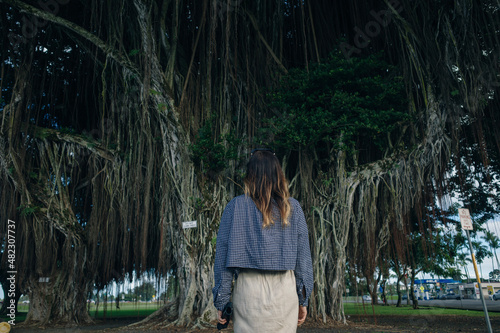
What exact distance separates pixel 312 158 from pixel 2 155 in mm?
5425

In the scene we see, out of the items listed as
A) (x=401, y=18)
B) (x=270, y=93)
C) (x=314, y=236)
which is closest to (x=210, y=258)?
(x=314, y=236)

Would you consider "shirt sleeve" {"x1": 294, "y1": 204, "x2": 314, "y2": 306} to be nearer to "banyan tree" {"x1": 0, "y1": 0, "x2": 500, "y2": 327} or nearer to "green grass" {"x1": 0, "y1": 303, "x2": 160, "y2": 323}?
"banyan tree" {"x1": 0, "y1": 0, "x2": 500, "y2": 327}

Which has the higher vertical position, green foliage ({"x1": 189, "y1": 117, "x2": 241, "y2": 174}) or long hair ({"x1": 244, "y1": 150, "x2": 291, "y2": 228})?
green foliage ({"x1": 189, "y1": 117, "x2": 241, "y2": 174})

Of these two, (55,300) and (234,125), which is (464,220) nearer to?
(234,125)

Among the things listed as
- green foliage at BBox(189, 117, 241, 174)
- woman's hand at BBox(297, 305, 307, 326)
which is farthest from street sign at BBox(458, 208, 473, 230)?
woman's hand at BBox(297, 305, 307, 326)

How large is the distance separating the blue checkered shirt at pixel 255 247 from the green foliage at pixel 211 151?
4.19 metres

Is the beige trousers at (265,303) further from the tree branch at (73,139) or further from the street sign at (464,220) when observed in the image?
the tree branch at (73,139)

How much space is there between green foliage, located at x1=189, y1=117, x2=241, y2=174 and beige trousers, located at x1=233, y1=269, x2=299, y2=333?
4.29m

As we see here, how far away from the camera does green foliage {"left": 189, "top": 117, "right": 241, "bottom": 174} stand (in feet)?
18.1

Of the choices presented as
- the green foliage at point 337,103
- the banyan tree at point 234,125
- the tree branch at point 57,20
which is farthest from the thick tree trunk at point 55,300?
the green foliage at point 337,103

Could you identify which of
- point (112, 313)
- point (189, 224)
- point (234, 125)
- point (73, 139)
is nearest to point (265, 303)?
point (189, 224)

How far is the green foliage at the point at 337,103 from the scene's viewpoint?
5.54 metres

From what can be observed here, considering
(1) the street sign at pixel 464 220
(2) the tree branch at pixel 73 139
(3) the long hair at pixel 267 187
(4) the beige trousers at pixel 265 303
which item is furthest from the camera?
(2) the tree branch at pixel 73 139

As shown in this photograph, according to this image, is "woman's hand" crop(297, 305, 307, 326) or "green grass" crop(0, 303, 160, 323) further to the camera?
"green grass" crop(0, 303, 160, 323)
